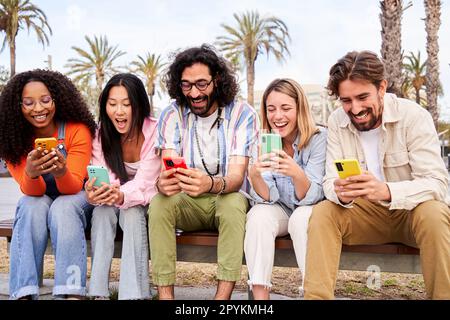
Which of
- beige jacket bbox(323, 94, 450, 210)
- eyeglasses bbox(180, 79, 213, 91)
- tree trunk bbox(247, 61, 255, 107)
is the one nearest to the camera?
beige jacket bbox(323, 94, 450, 210)

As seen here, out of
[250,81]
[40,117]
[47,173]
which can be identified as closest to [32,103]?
[40,117]

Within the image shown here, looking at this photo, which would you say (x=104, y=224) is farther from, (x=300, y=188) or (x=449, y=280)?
(x=449, y=280)

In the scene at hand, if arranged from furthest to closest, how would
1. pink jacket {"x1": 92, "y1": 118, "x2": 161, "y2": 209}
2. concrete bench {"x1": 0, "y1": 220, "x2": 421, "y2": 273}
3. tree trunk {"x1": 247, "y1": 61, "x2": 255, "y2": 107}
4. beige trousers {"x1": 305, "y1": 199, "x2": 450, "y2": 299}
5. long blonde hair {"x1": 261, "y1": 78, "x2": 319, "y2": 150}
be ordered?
tree trunk {"x1": 247, "y1": 61, "x2": 255, "y2": 107} → long blonde hair {"x1": 261, "y1": 78, "x2": 319, "y2": 150} → pink jacket {"x1": 92, "y1": 118, "x2": 161, "y2": 209} → concrete bench {"x1": 0, "y1": 220, "x2": 421, "y2": 273} → beige trousers {"x1": 305, "y1": 199, "x2": 450, "y2": 299}

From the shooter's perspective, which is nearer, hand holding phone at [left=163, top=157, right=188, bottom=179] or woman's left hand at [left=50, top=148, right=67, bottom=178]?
hand holding phone at [left=163, top=157, right=188, bottom=179]

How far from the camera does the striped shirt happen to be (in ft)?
13.0

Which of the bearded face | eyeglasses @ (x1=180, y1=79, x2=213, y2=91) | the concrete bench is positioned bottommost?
the concrete bench

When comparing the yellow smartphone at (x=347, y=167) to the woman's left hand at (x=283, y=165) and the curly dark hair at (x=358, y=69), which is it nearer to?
the woman's left hand at (x=283, y=165)

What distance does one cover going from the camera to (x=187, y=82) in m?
4.00

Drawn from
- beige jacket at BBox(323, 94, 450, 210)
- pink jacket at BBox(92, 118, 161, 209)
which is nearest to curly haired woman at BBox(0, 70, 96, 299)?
pink jacket at BBox(92, 118, 161, 209)

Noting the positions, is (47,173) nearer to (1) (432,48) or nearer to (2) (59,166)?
(2) (59,166)

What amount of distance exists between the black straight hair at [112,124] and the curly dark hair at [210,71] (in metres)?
0.28

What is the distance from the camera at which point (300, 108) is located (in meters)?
3.92

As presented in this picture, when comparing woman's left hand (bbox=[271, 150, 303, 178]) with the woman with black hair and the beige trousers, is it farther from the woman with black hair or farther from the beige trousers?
Answer: the woman with black hair

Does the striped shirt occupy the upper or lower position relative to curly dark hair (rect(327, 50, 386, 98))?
lower
